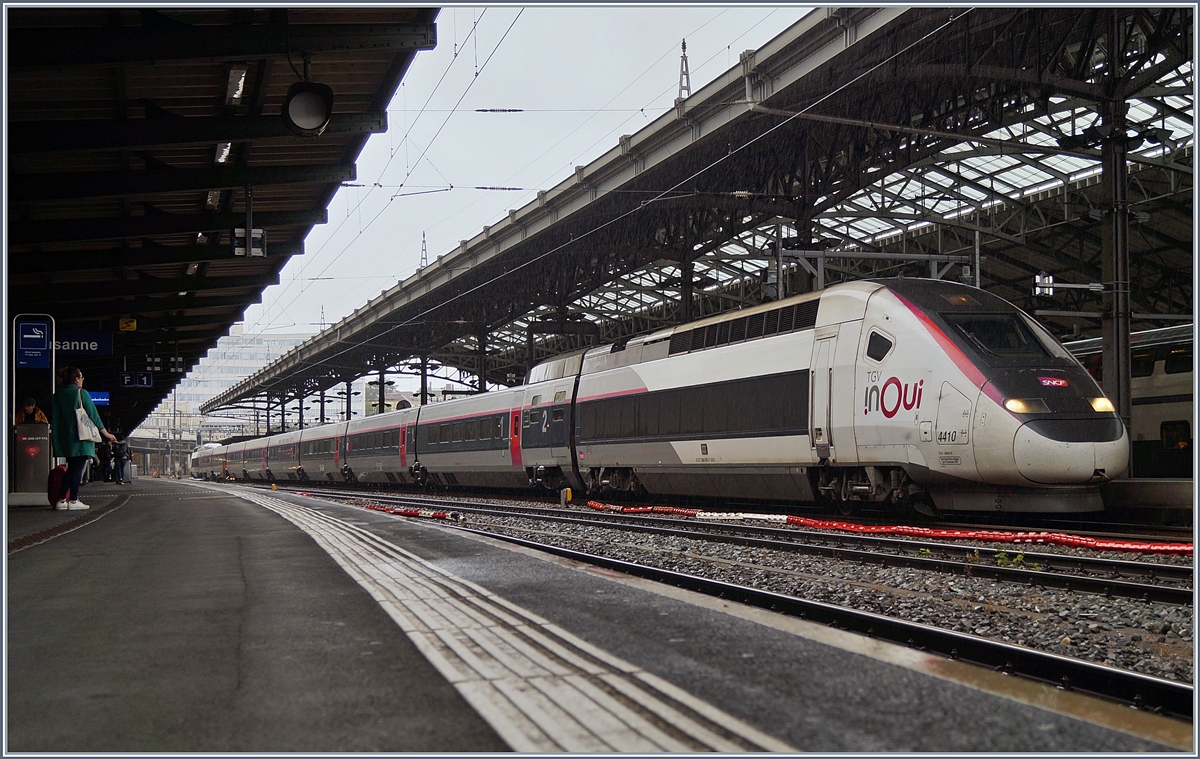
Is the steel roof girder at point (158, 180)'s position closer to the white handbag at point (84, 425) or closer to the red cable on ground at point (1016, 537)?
the white handbag at point (84, 425)

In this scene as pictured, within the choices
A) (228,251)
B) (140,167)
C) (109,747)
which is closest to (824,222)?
(228,251)

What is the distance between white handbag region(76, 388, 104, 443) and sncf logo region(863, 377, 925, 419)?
10.4 meters

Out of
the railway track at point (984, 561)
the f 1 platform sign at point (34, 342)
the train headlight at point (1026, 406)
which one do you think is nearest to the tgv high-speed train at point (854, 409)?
the train headlight at point (1026, 406)

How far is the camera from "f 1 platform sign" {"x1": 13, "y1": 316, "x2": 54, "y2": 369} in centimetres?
1595

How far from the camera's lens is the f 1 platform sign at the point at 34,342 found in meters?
16.0

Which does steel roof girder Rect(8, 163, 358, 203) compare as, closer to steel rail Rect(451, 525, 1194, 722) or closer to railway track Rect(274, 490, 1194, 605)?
railway track Rect(274, 490, 1194, 605)

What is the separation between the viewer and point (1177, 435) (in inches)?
906

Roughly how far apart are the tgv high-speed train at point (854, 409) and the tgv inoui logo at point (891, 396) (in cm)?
2

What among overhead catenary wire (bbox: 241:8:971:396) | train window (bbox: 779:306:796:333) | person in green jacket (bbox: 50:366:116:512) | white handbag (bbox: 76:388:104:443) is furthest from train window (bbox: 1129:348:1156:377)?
person in green jacket (bbox: 50:366:116:512)

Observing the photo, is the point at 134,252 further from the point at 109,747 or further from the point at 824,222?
the point at 824,222

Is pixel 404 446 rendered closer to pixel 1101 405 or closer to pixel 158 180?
pixel 158 180

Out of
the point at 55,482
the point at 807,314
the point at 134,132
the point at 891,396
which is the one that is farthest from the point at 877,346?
the point at 55,482

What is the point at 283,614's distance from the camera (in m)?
6.74

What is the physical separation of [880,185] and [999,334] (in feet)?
68.6
